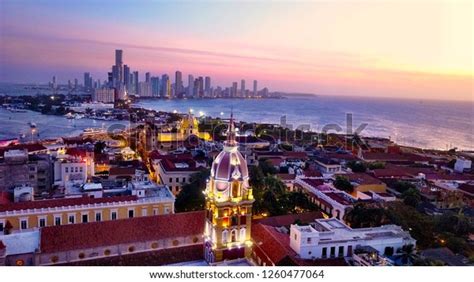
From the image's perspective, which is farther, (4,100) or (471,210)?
Result: (4,100)

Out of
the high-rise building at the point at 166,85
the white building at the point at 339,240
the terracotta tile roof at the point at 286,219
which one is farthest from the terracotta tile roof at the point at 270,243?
the high-rise building at the point at 166,85

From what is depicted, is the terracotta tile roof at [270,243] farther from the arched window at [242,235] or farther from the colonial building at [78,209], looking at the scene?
the colonial building at [78,209]

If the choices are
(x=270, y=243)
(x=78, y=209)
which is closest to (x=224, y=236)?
(x=270, y=243)

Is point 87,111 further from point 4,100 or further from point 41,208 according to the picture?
point 41,208

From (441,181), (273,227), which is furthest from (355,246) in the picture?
(441,181)

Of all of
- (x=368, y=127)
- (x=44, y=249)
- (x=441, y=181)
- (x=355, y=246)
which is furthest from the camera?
(x=368, y=127)
